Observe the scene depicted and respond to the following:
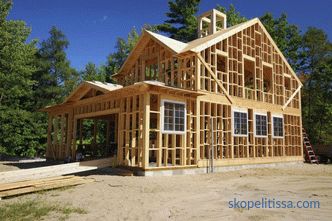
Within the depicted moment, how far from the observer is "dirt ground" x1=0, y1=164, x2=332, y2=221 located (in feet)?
21.7

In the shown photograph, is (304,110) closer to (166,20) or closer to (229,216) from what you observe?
(166,20)

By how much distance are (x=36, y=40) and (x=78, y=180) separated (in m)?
24.8

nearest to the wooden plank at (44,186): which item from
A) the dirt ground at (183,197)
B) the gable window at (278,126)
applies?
the dirt ground at (183,197)

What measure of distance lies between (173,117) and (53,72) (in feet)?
84.1

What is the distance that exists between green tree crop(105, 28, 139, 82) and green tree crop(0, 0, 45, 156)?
13.1 meters

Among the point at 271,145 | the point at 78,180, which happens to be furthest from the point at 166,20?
the point at 78,180

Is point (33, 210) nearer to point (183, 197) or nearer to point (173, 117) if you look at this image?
point (183, 197)

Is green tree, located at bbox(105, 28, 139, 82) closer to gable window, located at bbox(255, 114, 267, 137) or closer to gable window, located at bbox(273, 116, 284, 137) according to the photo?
gable window, located at bbox(273, 116, 284, 137)

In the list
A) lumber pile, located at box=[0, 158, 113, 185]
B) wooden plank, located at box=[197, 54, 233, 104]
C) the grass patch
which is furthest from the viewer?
wooden plank, located at box=[197, 54, 233, 104]

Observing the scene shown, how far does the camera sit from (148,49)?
747 inches

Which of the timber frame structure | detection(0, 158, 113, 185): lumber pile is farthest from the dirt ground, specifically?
the timber frame structure

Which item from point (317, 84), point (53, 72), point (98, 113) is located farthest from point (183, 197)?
point (317, 84)

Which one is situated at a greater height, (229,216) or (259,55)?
(259,55)

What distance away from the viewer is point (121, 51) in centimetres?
4122
